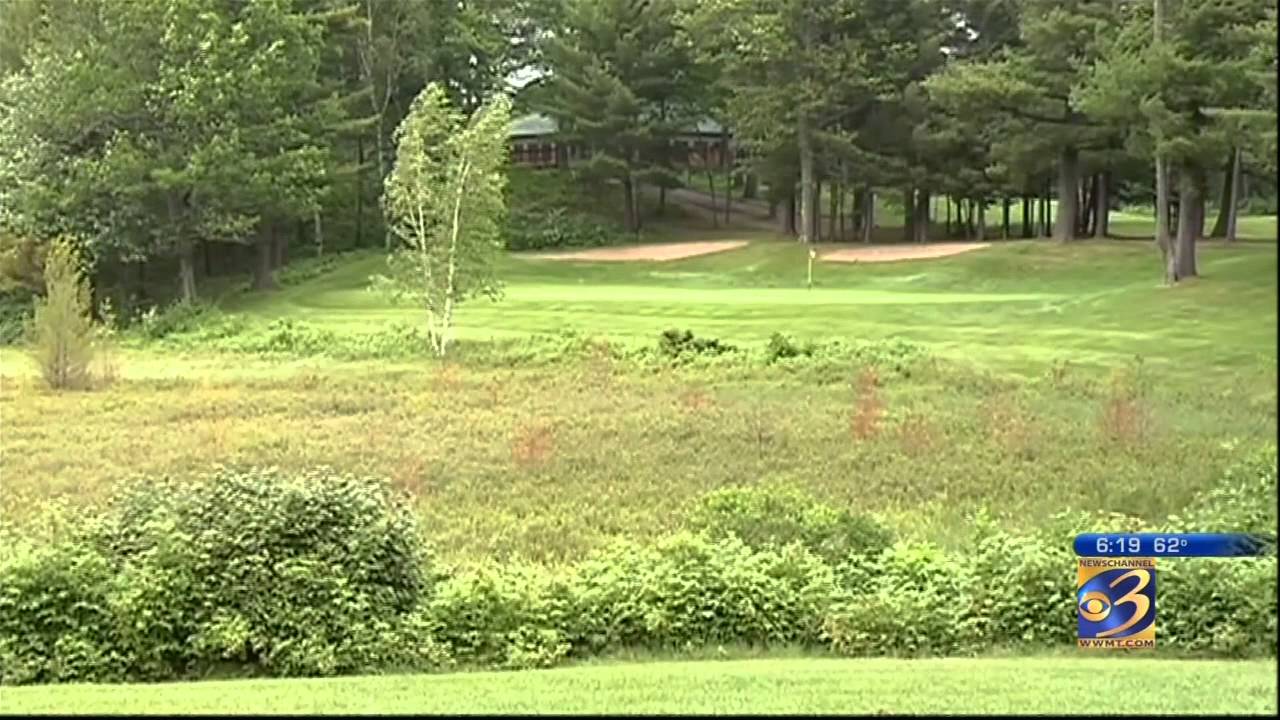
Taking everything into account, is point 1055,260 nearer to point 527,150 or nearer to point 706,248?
point 706,248

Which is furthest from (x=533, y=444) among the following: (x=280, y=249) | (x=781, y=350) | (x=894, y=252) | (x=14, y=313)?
(x=280, y=249)

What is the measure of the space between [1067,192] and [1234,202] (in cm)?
630

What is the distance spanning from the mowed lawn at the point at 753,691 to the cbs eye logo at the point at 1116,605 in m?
0.21

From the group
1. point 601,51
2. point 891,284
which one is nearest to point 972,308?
point 891,284

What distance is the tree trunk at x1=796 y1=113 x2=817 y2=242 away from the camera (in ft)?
92.8

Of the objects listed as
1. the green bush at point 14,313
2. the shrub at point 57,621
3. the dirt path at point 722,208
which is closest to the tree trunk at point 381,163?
the green bush at point 14,313

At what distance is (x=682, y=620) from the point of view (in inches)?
240

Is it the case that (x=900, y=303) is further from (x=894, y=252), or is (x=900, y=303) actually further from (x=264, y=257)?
(x=264, y=257)

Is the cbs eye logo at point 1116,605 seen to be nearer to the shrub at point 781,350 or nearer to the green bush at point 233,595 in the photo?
→ the green bush at point 233,595

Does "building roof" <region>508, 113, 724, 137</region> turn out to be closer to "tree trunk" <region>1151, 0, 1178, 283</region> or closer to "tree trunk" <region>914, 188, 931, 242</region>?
"tree trunk" <region>914, 188, 931, 242</region>

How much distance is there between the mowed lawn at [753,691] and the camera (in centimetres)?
351

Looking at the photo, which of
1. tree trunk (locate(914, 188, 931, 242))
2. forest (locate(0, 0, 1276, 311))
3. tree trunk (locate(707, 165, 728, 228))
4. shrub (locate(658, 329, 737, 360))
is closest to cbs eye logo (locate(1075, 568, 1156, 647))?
shrub (locate(658, 329, 737, 360))

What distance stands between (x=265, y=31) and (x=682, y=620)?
885 inches

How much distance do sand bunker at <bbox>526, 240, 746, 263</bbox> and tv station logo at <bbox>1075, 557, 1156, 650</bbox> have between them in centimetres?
2166
